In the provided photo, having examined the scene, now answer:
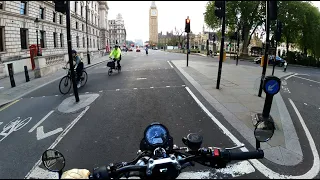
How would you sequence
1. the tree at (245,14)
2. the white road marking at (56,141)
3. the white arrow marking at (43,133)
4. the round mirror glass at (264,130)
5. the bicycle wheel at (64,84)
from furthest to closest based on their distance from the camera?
the tree at (245,14) → the bicycle wheel at (64,84) → the white arrow marking at (43,133) → the white road marking at (56,141) → the round mirror glass at (264,130)

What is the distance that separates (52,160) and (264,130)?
2.56 meters

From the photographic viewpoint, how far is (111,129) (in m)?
6.07

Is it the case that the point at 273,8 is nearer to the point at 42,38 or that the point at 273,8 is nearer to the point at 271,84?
the point at 271,84

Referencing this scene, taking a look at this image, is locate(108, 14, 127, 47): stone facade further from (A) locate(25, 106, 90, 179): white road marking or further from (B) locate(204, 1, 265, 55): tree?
(A) locate(25, 106, 90, 179): white road marking

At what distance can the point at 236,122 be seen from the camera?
254 inches

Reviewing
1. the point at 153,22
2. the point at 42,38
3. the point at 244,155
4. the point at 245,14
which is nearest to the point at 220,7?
the point at 244,155

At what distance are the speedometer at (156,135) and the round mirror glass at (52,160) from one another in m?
0.97

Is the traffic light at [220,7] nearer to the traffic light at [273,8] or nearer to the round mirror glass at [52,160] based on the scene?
the traffic light at [273,8]

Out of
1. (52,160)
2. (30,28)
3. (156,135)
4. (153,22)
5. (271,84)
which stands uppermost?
(153,22)

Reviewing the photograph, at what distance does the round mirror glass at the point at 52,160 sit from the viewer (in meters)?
2.59

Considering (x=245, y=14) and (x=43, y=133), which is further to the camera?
(x=245, y=14)

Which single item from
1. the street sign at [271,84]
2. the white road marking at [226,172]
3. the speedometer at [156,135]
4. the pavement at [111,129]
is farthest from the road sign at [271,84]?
the speedometer at [156,135]

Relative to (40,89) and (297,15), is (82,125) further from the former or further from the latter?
(297,15)

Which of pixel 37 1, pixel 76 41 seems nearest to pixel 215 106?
pixel 37 1
